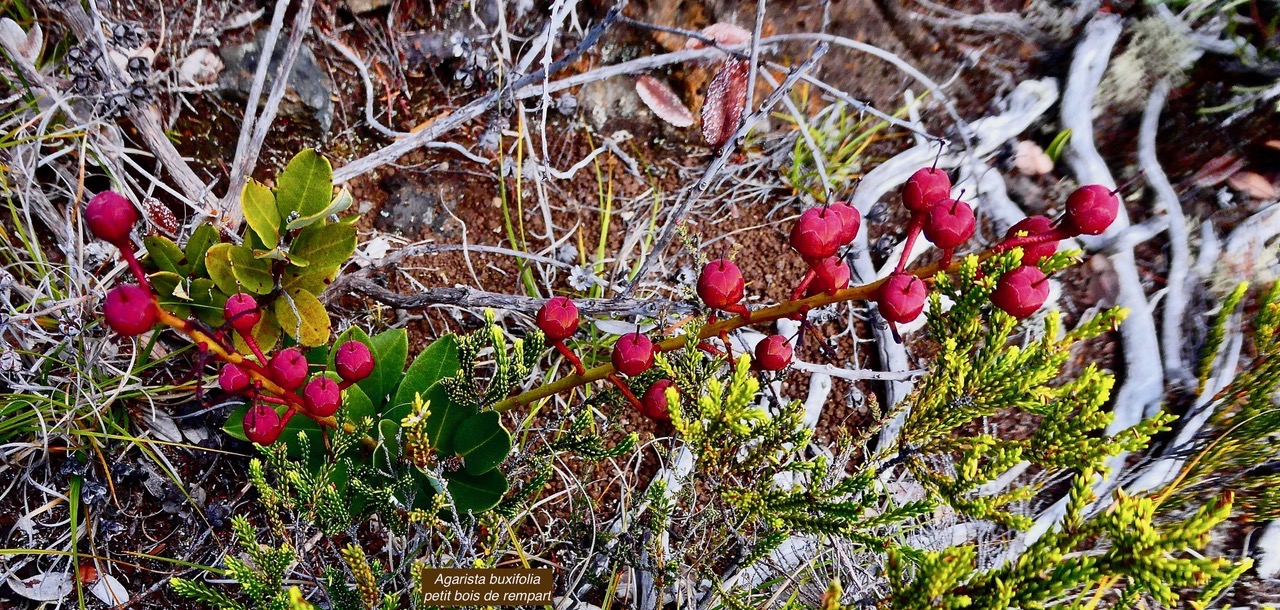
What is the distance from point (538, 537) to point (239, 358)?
82 centimetres

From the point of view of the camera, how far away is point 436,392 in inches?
55.0

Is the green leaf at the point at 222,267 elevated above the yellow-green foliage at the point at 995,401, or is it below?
above

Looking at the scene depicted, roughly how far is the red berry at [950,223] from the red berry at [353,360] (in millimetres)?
804

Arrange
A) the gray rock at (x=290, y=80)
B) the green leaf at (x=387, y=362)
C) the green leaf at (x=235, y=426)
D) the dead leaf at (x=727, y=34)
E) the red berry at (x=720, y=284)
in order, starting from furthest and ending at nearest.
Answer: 1. the dead leaf at (x=727, y=34)
2. the gray rock at (x=290, y=80)
3. the green leaf at (x=387, y=362)
4. the green leaf at (x=235, y=426)
5. the red berry at (x=720, y=284)

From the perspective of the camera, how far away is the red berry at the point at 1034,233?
40.1 inches

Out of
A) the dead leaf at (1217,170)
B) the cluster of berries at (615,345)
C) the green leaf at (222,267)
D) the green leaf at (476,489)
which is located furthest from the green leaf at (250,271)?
the dead leaf at (1217,170)

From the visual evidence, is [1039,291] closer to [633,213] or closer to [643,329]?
[643,329]

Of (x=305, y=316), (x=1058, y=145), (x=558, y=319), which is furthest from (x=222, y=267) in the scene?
(x=1058, y=145)

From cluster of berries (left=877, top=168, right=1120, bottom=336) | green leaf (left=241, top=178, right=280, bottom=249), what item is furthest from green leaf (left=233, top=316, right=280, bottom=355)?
cluster of berries (left=877, top=168, right=1120, bottom=336)

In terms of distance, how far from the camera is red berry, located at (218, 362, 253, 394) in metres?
1.04

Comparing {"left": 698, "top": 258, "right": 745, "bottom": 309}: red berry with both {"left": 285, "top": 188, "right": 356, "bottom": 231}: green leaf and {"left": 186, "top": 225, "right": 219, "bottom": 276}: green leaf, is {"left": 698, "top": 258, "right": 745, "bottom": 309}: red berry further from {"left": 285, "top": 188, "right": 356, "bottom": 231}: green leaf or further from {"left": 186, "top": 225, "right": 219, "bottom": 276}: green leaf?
{"left": 186, "top": 225, "right": 219, "bottom": 276}: green leaf

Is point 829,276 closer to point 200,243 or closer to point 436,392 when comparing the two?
point 436,392

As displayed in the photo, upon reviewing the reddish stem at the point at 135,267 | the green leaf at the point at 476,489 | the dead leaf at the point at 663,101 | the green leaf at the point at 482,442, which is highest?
the dead leaf at the point at 663,101

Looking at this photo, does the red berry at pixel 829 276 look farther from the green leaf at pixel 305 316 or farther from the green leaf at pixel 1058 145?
the green leaf at pixel 1058 145
